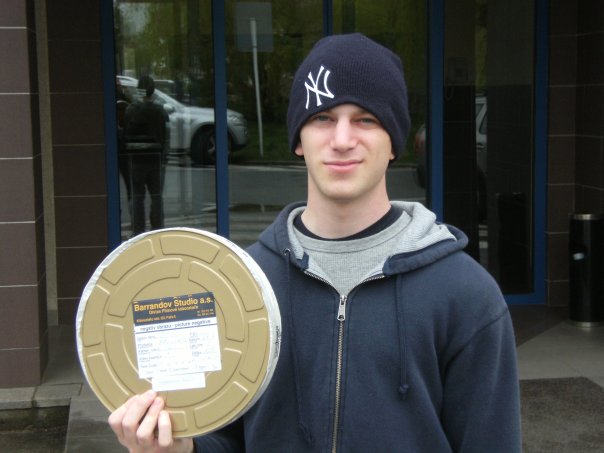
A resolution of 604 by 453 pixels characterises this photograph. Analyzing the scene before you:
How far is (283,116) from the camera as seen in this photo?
26.9 feet

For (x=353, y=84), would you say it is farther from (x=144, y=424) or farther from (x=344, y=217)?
(x=144, y=424)

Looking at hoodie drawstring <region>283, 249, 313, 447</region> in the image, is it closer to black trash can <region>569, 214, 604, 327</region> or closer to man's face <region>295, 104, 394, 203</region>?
man's face <region>295, 104, 394, 203</region>

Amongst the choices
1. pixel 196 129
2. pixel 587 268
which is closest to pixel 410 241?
pixel 587 268

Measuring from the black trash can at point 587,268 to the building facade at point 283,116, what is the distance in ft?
1.01

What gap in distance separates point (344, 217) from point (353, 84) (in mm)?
264

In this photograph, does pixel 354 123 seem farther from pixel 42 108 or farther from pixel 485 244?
pixel 485 244

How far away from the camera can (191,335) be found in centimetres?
179

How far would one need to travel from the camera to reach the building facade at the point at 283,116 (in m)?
7.81

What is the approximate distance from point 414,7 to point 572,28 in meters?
1.31

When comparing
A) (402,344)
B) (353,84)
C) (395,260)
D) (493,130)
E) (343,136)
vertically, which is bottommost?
(402,344)

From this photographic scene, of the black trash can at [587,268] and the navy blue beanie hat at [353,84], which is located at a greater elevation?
the navy blue beanie hat at [353,84]

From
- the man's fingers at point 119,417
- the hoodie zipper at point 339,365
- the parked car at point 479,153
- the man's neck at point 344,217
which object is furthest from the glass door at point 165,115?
the man's fingers at point 119,417

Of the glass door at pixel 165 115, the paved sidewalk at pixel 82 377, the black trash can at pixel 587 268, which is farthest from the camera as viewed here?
the glass door at pixel 165 115

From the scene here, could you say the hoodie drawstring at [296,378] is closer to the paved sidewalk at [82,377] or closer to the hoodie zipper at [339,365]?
the hoodie zipper at [339,365]
